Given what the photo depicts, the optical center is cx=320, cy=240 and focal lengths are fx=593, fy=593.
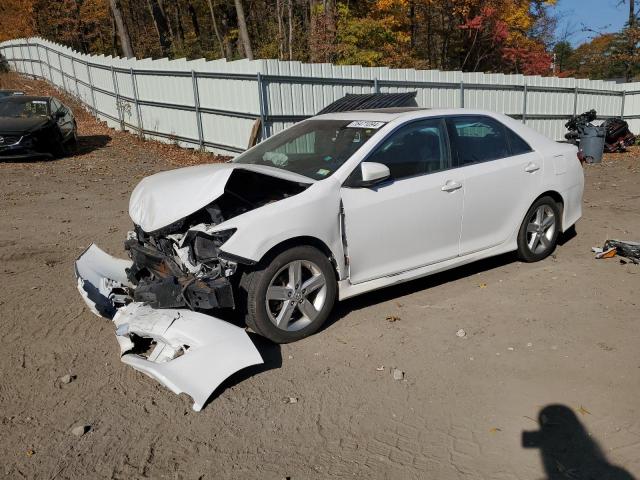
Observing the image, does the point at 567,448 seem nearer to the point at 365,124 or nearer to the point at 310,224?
the point at 310,224

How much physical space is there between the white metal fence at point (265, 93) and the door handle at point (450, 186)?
7.50 meters

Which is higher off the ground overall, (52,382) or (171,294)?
(171,294)

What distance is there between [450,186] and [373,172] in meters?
0.94

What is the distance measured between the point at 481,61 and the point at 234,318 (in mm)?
30225

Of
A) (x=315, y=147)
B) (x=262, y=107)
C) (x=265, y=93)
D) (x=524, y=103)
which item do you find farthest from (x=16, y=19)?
(x=315, y=147)

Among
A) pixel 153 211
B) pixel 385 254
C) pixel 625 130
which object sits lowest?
pixel 625 130

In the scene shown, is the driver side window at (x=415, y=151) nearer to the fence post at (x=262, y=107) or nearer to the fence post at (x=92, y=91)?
the fence post at (x=262, y=107)

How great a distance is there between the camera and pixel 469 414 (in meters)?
3.45

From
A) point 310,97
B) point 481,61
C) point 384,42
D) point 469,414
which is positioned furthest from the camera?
point 481,61

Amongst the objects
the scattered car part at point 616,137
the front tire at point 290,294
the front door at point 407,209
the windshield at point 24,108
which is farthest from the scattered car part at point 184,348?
the scattered car part at point 616,137

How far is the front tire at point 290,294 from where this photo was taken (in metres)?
4.18

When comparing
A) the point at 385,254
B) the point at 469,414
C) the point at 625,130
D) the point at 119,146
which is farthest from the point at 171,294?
the point at 625,130

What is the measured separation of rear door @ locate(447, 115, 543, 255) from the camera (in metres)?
5.33

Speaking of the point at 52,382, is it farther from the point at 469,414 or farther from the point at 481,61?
the point at 481,61
